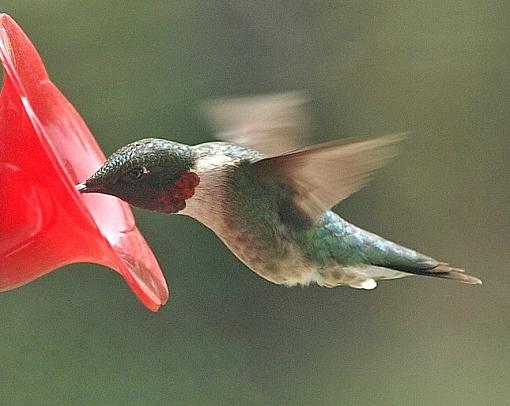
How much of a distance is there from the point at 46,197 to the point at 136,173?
0.31 feet

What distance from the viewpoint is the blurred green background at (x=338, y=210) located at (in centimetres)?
177

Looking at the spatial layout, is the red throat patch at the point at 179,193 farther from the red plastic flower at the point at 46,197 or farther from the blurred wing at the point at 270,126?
the blurred wing at the point at 270,126

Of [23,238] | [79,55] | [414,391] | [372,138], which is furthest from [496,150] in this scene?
[23,238]

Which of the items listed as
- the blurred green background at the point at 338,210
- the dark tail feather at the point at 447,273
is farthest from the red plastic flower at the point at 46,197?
the blurred green background at the point at 338,210

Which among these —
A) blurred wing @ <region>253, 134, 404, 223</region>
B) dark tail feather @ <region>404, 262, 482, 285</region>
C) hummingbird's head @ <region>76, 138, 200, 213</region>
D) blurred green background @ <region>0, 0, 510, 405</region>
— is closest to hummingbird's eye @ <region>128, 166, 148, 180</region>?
hummingbird's head @ <region>76, 138, 200, 213</region>

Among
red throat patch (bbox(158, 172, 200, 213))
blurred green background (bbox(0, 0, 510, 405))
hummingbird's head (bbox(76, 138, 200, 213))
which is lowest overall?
blurred green background (bbox(0, 0, 510, 405))

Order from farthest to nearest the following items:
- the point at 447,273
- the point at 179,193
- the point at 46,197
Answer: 1. the point at 447,273
2. the point at 179,193
3. the point at 46,197

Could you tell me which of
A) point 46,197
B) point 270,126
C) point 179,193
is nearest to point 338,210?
point 270,126

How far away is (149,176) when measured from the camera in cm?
74

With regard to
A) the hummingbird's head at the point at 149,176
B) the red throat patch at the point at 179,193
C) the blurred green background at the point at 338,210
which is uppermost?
the hummingbird's head at the point at 149,176

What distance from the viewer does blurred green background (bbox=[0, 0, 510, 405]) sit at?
5.80ft

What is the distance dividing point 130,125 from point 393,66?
0.66m

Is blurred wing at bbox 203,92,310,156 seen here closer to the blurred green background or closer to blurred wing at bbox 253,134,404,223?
blurred wing at bbox 253,134,404,223

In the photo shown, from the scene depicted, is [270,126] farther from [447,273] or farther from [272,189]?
[447,273]
